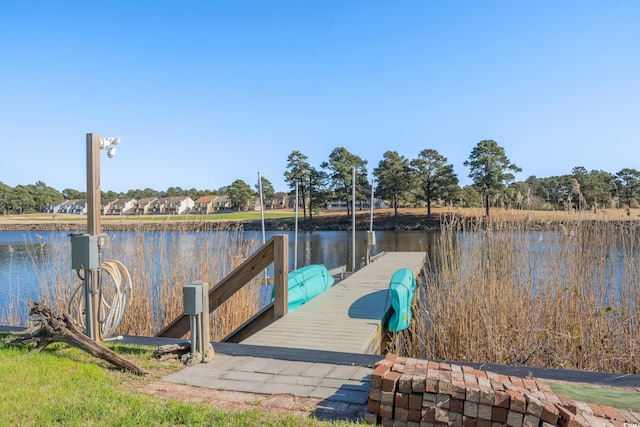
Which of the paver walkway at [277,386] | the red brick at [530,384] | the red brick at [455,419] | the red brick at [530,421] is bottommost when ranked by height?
the paver walkway at [277,386]

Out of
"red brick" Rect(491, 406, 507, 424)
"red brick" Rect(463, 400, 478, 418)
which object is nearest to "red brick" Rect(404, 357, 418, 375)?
"red brick" Rect(463, 400, 478, 418)

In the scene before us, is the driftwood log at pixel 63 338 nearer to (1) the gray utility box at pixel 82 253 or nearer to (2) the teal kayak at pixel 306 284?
(1) the gray utility box at pixel 82 253

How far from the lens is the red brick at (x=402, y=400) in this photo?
2441mm

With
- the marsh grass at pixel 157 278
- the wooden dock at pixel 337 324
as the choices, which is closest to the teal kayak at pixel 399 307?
the wooden dock at pixel 337 324

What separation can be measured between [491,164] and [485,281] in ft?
119

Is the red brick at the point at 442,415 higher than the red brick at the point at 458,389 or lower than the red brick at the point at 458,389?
lower

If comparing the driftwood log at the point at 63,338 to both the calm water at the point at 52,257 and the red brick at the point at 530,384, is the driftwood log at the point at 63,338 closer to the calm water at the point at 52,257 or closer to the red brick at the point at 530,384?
the calm water at the point at 52,257

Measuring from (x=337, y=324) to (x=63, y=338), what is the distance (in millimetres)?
3153

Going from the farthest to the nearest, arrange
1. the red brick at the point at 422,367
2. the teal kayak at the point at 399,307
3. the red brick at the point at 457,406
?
the teal kayak at the point at 399,307
the red brick at the point at 422,367
the red brick at the point at 457,406

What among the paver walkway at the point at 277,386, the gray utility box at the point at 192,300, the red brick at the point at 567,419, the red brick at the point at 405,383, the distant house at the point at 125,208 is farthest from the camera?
the distant house at the point at 125,208

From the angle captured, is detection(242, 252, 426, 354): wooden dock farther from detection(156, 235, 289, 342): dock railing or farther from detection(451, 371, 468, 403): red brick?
detection(451, 371, 468, 403): red brick

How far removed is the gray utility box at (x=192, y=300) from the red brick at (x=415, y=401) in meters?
1.98

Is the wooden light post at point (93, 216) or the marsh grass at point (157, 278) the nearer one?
the wooden light post at point (93, 216)

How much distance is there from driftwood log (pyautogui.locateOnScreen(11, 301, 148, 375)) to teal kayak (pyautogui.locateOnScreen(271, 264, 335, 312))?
11.3 feet
